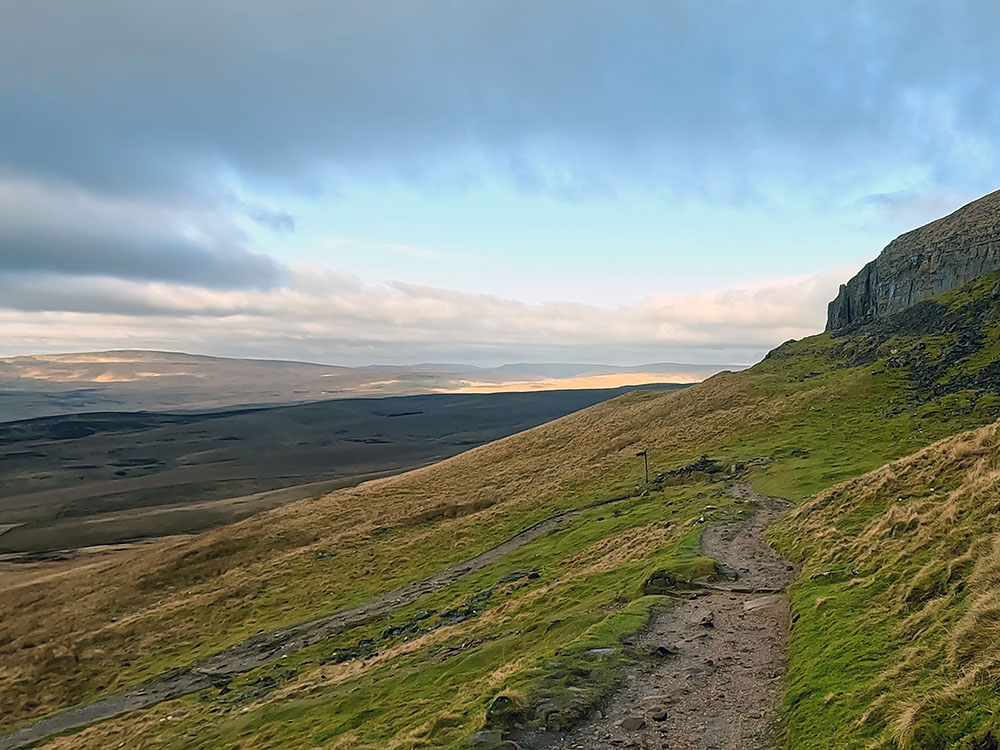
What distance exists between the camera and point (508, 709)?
1417 cm

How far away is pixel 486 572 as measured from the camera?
43.2 metres

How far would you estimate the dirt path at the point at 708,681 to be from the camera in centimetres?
1288

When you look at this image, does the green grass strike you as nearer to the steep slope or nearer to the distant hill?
the steep slope

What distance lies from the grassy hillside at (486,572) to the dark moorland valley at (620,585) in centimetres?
26

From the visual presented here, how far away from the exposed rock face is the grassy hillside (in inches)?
296

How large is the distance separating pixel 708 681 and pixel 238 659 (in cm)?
3416

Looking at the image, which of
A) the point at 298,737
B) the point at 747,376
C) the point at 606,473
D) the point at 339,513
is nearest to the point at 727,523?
the point at 298,737

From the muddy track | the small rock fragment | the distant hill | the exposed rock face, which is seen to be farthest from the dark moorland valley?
the distant hill

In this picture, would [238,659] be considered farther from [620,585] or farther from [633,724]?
[633,724]

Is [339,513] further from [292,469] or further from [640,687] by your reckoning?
[292,469]

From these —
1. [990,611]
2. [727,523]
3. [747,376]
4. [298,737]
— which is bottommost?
[298,737]

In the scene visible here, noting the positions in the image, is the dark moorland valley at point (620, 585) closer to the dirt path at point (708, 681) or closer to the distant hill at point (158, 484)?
the dirt path at point (708, 681)

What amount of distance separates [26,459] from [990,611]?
230 metres

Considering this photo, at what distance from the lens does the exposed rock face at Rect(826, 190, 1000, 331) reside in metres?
86.2
